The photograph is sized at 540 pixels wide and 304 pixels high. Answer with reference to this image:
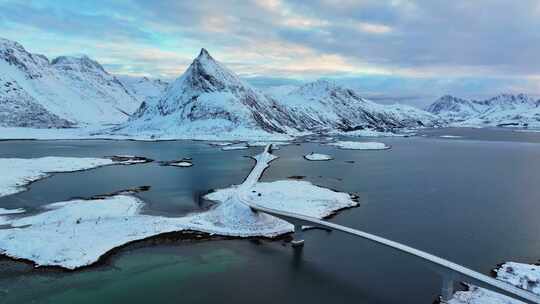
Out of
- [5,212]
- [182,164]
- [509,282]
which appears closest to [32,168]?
[182,164]

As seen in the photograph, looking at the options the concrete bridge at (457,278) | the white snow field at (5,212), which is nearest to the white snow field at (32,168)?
the white snow field at (5,212)

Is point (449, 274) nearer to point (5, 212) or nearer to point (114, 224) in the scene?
point (114, 224)

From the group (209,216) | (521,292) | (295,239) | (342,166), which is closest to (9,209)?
(209,216)

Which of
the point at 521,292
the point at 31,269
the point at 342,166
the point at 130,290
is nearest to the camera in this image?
the point at 521,292

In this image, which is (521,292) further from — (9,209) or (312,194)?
(9,209)

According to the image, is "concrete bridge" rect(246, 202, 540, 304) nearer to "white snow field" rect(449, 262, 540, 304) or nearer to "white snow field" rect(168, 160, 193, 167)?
"white snow field" rect(449, 262, 540, 304)

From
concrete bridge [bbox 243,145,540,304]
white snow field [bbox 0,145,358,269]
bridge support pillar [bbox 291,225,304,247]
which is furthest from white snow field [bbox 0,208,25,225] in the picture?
concrete bridge [bbox 243,145,540,304]
